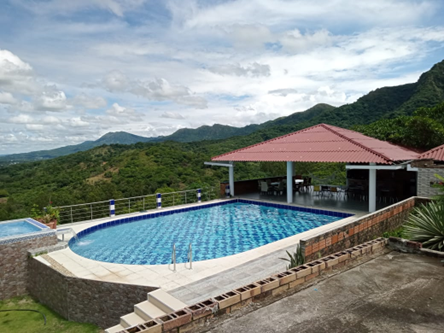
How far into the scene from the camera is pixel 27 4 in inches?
579

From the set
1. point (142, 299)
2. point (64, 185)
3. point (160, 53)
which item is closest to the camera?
point (142, 299)

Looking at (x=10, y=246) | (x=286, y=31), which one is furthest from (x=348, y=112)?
(x=10, y=246)

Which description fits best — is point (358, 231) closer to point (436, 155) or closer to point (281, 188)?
point (436, 155)

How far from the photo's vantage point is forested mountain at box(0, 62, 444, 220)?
27406 mm

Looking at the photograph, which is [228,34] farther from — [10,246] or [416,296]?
[416,296]

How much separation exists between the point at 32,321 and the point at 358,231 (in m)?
8.44

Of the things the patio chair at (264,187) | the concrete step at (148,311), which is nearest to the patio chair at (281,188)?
the patio chair at (264,187)

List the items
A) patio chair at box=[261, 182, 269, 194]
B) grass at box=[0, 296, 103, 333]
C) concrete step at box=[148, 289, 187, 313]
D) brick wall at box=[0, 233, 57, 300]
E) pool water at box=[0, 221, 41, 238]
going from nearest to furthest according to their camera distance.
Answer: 1. concrete step at box=[148, 289, 187, 313]
2. grass at box=[0, 296, 103, 333]
3. brick wall at box=[0, 233, 57, 300]
4. pool water at box=[0, 221, 41, 238]
5. patio chair at box=[261, 182, 269, 194]

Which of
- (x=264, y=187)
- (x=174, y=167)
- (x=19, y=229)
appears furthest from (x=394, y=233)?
(x=174, y=167)

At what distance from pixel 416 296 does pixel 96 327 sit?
6.21 meters

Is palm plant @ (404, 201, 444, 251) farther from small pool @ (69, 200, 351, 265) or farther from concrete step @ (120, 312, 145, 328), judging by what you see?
concrete step @ (120, 312, 145, 328)

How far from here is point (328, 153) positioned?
48.2ft

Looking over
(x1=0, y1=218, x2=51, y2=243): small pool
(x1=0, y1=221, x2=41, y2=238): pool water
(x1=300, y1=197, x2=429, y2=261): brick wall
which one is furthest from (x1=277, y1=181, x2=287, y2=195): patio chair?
(x1=0, y1=221, x2=41, y2=238): pool water

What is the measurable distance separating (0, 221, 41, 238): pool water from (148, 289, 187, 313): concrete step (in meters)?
6.24
